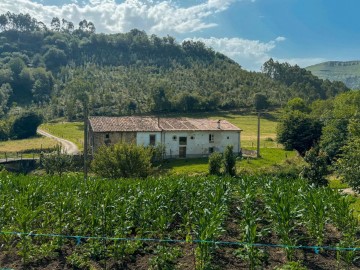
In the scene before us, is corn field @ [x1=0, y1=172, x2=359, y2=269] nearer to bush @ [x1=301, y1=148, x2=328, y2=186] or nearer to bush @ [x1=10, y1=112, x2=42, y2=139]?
bush @ [x1=301, y1=148, x2=328, y2=186]

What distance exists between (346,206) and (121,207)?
7.57 metres

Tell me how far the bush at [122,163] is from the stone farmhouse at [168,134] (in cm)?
1537

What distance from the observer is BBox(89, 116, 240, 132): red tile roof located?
5025 cm

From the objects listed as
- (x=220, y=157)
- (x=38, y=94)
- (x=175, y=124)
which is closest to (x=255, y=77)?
(x=38, y=94)

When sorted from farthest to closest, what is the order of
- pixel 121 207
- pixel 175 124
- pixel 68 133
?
pixel 68 133, pixel 175 124, pixel 121 207

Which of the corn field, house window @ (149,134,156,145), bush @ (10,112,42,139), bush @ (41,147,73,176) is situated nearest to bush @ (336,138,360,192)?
the corn field

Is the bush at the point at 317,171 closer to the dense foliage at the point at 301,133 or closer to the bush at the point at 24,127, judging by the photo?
the dense foliage at the point at 301,133

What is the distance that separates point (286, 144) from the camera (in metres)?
56.3

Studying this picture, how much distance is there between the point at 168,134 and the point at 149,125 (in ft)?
10.1

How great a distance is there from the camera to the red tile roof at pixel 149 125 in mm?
50250

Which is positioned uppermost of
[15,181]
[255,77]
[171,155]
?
[255,77]

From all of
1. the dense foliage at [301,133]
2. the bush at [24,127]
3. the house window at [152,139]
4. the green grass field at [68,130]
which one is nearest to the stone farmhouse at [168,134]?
the house window at [152,139]

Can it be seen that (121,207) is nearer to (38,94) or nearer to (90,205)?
(90,205)

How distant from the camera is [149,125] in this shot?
52.5m
